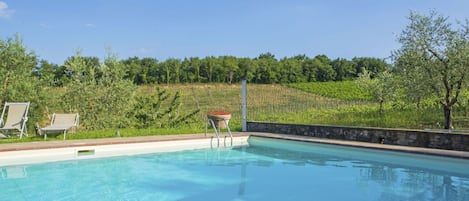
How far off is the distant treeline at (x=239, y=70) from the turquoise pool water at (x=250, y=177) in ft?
133

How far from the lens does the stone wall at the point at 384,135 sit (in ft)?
21.5

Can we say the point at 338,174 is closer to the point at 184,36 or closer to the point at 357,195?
the point at 357,195

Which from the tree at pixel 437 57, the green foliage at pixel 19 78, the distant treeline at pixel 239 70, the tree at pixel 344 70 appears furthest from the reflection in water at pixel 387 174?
the tree at pixel 344 70

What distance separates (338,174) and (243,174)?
1.54 meters

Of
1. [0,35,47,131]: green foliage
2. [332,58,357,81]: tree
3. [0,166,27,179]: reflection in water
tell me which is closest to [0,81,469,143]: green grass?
[0,35,47,131]: green foliage

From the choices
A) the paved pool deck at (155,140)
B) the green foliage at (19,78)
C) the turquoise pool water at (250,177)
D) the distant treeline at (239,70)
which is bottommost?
the turquoise pool water at (250,177)

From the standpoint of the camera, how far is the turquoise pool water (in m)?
4.74

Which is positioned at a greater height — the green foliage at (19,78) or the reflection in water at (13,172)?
the green foliage at (19,78)

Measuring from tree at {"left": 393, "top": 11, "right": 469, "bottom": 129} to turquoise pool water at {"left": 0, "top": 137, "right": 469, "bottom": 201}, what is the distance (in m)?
2.86

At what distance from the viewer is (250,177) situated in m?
5.87

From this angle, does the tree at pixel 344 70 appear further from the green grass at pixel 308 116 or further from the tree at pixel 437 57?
the tree at pixel 437 57

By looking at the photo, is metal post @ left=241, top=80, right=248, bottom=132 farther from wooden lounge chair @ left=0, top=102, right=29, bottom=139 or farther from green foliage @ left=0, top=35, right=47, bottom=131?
wooden lounge chair @ left=0, top=102, right=29, bottom=139

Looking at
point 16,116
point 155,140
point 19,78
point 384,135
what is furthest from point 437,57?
point 19,78

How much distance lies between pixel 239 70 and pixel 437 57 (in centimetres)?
4979
